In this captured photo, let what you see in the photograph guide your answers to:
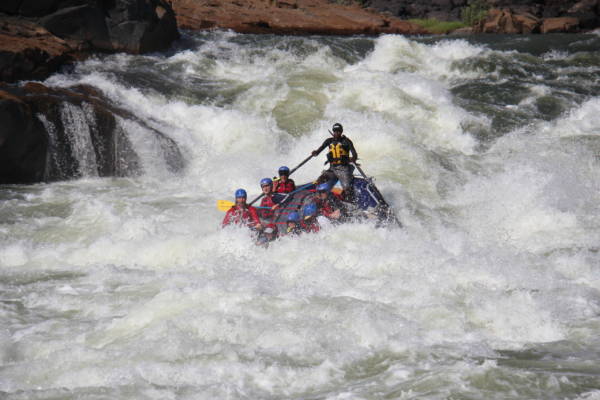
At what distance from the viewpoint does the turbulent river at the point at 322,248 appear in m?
5.19

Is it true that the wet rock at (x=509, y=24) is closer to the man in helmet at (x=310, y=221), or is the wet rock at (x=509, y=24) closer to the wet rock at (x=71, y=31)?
the wet rock at (x=71, y=31)

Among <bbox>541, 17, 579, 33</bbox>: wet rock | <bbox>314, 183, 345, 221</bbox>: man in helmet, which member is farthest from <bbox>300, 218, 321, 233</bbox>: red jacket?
<bbox>541, 17, 579, 33</bbox>: wet rock

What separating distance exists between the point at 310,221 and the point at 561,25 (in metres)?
16.1

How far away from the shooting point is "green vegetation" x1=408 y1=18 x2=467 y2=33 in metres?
24.2

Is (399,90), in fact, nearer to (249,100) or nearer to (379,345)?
(249,100)

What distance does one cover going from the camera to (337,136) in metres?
9.69

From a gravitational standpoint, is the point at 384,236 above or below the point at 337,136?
below

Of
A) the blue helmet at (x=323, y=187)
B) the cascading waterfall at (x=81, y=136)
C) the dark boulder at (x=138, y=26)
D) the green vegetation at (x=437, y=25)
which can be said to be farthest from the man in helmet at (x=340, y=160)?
the green vegetation at (x=437, y=25)

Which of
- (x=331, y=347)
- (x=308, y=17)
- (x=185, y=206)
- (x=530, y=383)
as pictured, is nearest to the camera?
(x=530, y=383)

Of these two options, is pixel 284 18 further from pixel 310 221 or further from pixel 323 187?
pixel 310 221

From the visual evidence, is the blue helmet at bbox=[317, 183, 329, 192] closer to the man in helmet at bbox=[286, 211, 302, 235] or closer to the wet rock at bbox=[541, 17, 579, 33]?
the man in helmet at bbox=[286, 211, 302, 235]

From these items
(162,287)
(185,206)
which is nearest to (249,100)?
(185,206)

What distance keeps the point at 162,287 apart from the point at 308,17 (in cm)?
1737

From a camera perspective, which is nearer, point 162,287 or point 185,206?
point 162,287
